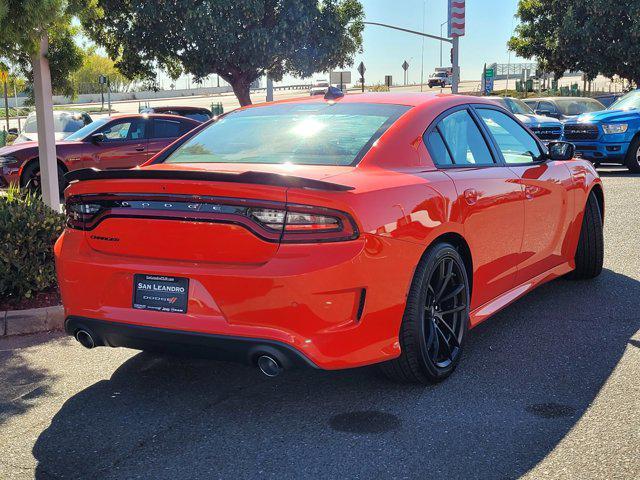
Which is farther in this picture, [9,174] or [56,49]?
[9,174]

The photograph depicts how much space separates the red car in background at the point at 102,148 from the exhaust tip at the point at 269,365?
435 inches

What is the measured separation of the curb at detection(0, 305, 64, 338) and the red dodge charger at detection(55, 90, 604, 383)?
1.73m

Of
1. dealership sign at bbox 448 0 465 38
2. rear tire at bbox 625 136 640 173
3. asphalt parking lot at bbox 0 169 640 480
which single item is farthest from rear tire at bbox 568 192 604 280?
dealership sign at bbox 448 0 465 38

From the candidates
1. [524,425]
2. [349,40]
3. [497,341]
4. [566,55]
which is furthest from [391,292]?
[566,55]

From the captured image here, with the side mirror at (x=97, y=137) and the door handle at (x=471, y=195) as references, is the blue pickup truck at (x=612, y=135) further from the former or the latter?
the door handle at (x=471, y=195)

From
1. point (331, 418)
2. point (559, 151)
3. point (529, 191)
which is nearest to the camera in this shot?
point (331, 418)

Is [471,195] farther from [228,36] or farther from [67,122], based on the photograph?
[228,36]

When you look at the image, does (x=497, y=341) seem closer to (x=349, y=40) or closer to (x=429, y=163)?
(x=429, y=163)

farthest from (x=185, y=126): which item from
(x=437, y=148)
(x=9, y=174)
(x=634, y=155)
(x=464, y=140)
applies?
(x=437, y=148)

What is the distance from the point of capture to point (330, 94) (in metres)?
5.12

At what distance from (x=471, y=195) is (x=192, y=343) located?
1.87 metres

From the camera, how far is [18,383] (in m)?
4.64

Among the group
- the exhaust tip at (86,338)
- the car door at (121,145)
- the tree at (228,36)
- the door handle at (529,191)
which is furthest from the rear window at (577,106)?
the exhaust tip at (86,338)

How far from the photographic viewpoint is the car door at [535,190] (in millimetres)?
5434
